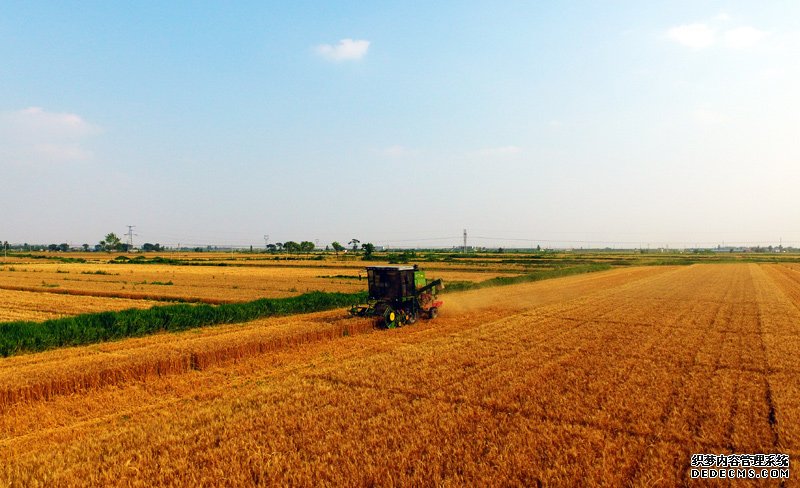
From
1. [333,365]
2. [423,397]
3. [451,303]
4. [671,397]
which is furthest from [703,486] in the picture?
[451,303]

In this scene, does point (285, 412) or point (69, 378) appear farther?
point (69, 378)

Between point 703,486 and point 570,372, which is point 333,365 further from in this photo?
point 703,486

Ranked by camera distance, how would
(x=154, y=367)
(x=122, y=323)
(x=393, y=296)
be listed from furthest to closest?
(x=393, y=296)
(x=122, y=323)
(x=154, y=367)

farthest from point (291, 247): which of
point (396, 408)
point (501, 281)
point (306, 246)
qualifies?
point (396, 408)

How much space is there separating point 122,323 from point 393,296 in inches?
415

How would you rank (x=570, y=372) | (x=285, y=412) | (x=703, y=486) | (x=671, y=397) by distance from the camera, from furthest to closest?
(x=570, y=372) → (x=671, y=397) → (x=285, y=412) → (x=703, y=486)

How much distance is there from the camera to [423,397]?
9523 mm

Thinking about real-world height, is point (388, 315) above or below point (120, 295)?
above

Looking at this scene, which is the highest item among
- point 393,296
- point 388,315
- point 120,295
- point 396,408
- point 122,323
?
point 393,296

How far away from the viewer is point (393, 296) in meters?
19.4

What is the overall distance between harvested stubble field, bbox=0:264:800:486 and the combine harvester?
2459mm

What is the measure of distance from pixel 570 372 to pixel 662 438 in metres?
3.85

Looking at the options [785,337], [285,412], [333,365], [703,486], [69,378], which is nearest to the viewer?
[703,486]

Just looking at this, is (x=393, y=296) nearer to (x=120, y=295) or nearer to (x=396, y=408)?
(x=396, y=408)
